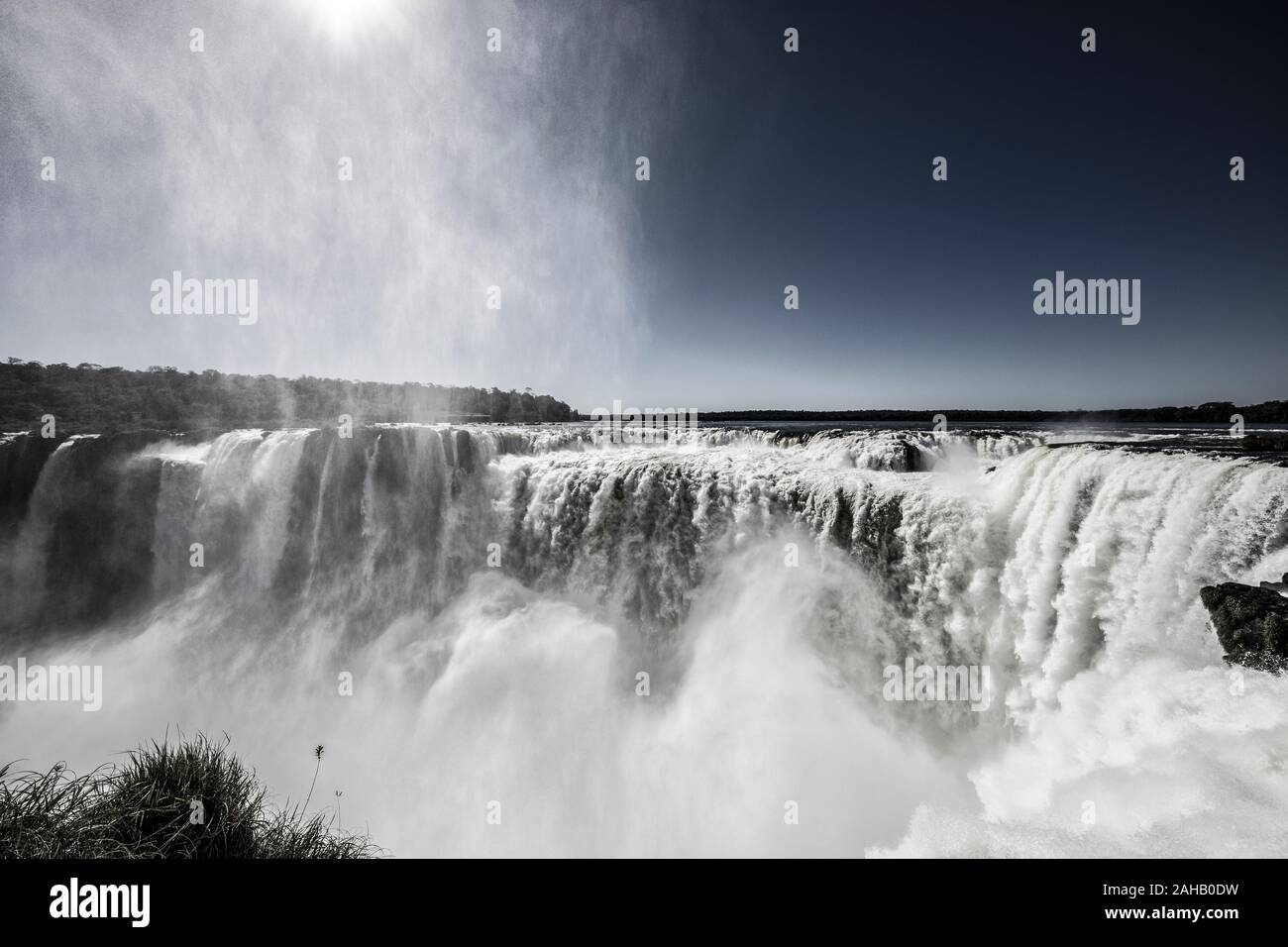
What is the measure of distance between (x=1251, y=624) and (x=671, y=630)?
37.7ft

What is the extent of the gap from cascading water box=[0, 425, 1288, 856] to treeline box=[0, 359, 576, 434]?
15792 mm

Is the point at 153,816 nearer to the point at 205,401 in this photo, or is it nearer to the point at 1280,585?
the point at 1280,585

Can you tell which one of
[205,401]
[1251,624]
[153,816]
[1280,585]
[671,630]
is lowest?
[671,630]

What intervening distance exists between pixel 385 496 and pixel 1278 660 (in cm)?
2265

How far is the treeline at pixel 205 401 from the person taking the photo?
111 feet

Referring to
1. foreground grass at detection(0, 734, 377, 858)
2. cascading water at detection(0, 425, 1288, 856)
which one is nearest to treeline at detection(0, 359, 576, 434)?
cascading water at detection(0, 425, 1288, 856)

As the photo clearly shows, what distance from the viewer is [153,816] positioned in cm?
437

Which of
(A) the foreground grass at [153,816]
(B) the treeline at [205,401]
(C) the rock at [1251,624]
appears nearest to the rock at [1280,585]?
(C) the rock at [1251,624]

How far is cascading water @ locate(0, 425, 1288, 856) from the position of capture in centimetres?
643

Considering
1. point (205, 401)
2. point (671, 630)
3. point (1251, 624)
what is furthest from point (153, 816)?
point (205, 401)

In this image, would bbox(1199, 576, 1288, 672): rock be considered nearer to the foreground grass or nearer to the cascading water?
the cascading water

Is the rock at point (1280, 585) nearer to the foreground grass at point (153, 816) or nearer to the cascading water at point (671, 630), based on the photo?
the cascading water at point (671, 630)
